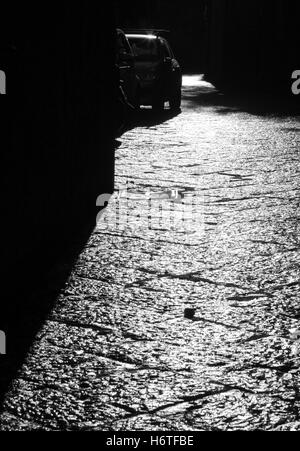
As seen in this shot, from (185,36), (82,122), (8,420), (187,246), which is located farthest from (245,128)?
(185,36)

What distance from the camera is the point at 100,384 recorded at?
11.3ft

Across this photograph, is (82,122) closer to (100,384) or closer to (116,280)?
(116,280)

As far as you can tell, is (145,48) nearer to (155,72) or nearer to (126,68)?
(155,72)

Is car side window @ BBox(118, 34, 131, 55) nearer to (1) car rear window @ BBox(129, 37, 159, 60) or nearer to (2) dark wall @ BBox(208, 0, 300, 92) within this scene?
(1) car rear window @ BBox(129, 37, 159, 60)

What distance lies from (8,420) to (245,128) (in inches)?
439

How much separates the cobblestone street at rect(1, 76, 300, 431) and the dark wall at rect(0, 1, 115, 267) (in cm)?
31

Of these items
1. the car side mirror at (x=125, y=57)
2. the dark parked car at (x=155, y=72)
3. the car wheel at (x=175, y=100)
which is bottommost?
the car wheel at (x=175, y=100)

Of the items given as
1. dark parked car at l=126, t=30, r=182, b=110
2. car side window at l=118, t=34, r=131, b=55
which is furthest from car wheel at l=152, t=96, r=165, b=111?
car side window at l=118, t=34, r=131, b=55

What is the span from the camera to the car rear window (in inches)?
655

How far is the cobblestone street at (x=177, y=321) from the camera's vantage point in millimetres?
3201

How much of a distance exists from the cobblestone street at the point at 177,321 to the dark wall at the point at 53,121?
31cm

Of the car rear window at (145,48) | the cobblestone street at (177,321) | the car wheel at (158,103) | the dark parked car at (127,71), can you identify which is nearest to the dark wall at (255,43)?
the car rear window at (145,48)

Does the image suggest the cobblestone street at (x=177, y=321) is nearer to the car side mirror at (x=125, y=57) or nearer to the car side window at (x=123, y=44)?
the car side mirror at (x=125, y=57)

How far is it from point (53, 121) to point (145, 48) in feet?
37.4
